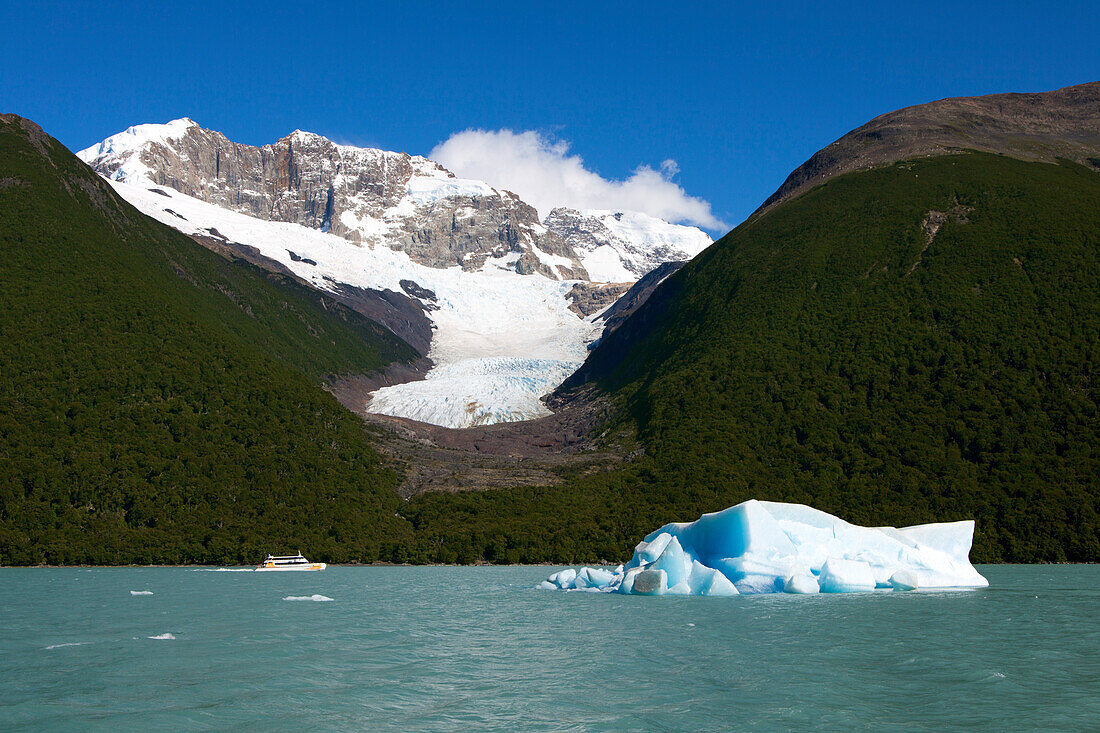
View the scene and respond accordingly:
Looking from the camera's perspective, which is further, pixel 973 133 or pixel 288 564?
pixel 973 133

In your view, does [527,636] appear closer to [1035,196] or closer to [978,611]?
[978,611]

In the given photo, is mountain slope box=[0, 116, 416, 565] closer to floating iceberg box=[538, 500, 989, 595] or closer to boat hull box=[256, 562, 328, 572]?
boat hull box=[256, 562, 328, 572]

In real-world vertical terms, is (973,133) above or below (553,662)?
above

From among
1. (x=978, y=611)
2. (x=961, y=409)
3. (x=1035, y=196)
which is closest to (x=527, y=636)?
(x=978, y=611)

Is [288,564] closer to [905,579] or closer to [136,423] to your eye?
[136,423]

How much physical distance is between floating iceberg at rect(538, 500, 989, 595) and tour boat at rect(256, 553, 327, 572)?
39.6m

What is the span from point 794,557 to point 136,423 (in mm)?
81519

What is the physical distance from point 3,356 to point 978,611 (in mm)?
107601

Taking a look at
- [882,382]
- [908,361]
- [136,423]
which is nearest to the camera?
[136,423]

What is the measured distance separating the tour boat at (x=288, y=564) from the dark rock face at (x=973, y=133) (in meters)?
122

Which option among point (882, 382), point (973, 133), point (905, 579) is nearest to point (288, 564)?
point (905, 579)

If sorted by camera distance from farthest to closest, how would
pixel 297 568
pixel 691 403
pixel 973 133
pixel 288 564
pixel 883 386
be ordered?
pixel 973 133, pixel 691 403, pixel 883 386, pixel 288 564, pixel 297 568

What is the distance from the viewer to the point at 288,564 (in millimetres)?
84062

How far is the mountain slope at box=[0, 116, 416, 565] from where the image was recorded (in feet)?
293
